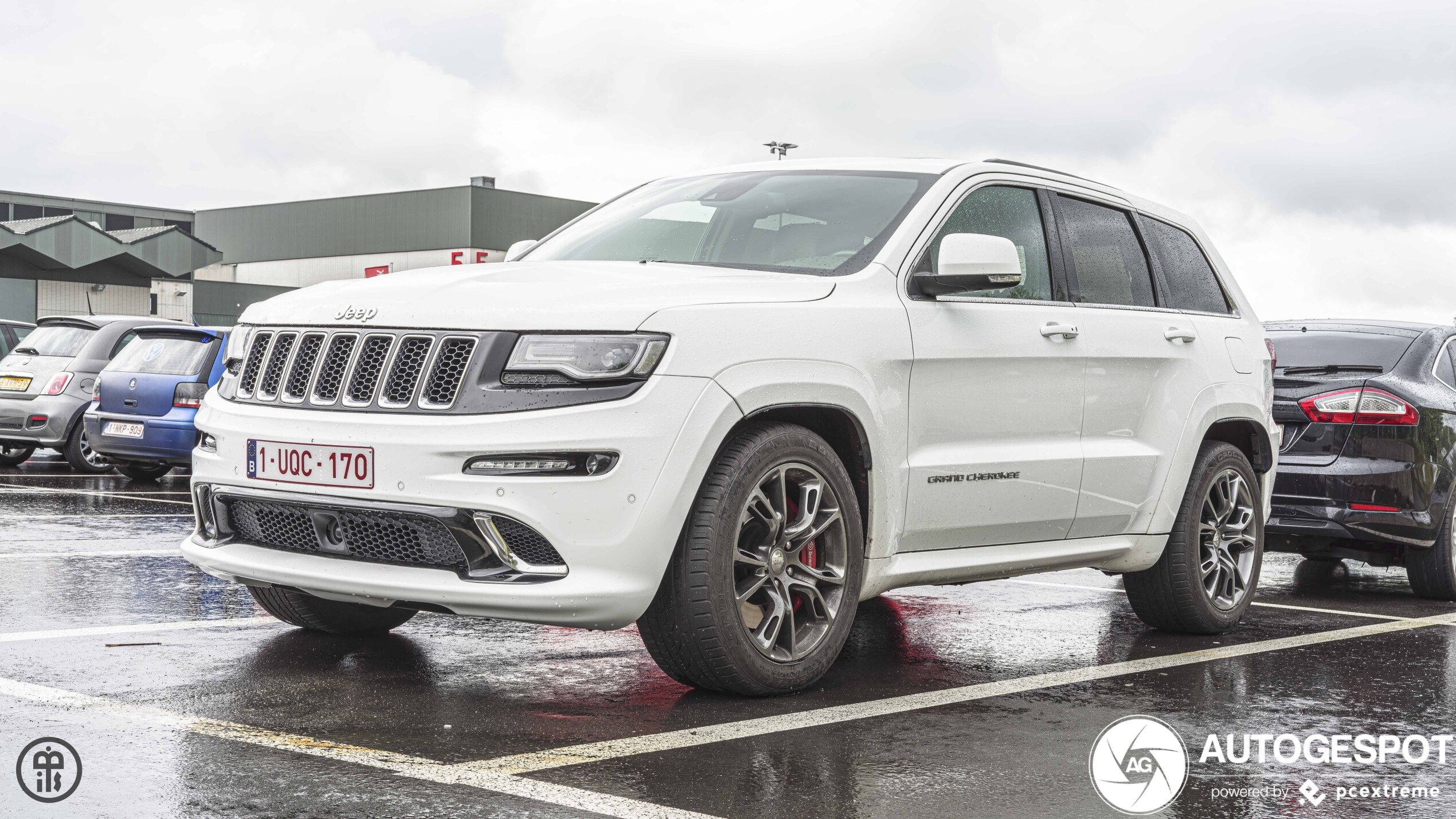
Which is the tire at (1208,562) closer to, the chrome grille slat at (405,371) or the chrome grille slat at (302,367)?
the chrome grille slat at (405,371)

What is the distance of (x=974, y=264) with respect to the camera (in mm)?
5375

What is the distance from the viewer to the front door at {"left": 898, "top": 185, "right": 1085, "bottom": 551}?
17.9ft

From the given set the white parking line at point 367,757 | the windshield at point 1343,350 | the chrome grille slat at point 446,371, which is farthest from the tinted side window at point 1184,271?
the white parking line at point 367,757

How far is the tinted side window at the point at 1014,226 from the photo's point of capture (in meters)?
5.95

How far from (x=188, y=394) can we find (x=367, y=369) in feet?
30.8

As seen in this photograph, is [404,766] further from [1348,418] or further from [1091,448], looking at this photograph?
[1348,418]

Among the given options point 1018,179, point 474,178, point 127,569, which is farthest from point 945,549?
point 474,178

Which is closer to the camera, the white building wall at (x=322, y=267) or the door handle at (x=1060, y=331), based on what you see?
the door handle at (x=1060, y=331)

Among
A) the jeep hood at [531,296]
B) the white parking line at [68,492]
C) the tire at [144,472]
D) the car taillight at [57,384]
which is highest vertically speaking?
the jeep hood at [531,296]

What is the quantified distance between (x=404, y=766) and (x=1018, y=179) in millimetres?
3579

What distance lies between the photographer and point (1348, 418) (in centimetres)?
858

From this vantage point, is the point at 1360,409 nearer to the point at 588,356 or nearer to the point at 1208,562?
the point at 1208,562

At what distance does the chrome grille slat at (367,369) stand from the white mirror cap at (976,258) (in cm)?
190

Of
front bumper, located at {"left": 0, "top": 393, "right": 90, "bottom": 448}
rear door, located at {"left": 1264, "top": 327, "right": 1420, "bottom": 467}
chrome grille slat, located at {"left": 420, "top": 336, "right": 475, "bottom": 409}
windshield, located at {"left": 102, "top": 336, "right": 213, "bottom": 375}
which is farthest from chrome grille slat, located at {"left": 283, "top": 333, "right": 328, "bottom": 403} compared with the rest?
front bumper, located at {"left": 0, "top": 393, "right": 90, "bottom": 448}
